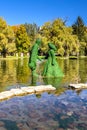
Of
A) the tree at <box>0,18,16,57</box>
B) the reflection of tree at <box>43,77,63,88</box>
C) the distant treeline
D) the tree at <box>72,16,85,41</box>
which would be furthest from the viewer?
the tree at <box>72,16,85,41</box>

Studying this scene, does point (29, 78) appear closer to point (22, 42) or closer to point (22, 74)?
point (22, 74)

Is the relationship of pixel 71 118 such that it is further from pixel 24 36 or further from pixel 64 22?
pixel 24 36

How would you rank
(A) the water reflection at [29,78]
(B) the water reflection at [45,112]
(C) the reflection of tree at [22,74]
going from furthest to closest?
(C) the reflection of tree at [22,74], (A) the water reflection at [29,78], (B) the water reflection at [45,112]

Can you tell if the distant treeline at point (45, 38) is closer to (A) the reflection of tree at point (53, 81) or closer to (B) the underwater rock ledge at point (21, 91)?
(A) the reflection of tree at point (53, 81)

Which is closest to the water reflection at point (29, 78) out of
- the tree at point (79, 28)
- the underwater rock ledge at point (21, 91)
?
the underwater rock ledge at point (21, 91)

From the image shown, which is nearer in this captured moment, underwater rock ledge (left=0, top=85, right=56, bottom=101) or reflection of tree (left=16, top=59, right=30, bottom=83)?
underwater rock ledge (left=0, top=85, right=56, bottom=101)

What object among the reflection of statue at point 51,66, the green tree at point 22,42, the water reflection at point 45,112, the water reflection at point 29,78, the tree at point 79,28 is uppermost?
the tree at point 79,28

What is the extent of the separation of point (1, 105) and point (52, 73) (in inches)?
392

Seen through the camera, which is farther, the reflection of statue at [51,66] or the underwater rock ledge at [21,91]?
the reflection of statue at [51,66]

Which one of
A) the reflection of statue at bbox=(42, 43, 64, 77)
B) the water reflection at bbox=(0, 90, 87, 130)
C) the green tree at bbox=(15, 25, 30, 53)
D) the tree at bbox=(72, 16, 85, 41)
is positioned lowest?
the water reflection at bbox=(0, 90, 87, 130)

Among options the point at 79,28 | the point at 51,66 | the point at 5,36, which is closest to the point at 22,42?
the point at 5,36

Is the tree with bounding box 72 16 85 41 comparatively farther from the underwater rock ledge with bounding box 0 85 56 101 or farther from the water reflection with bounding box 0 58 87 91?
the underwater rock ledge with bounding box 0 85 56 101

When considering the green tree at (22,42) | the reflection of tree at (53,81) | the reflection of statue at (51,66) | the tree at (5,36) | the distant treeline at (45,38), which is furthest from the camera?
the green tree at (22,42)

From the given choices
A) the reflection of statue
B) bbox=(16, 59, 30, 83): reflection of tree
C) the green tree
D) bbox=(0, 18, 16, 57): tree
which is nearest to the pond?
the reflection of statue
